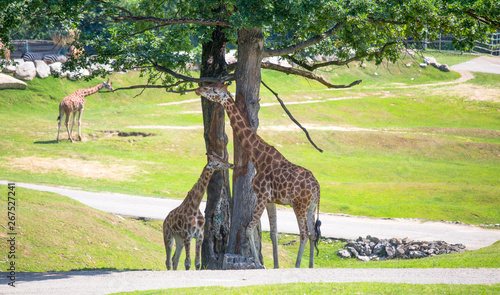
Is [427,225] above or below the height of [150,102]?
below

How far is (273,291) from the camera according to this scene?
8.63 m

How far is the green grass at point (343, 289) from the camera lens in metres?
8.50

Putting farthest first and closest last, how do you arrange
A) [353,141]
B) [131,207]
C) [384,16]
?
[353,141] → [131,207] → [384,16]

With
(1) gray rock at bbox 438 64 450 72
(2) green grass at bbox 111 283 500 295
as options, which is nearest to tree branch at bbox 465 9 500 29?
(2) green grass at bbox 111 283 500 295

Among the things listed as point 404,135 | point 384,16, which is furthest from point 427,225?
point 404,135

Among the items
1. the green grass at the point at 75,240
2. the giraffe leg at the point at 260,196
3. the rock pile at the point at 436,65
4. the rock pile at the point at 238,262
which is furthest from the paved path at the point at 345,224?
the rock pile at the point at 436,65

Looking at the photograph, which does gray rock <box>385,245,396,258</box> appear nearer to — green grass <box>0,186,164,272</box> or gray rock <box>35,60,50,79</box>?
green grass <box>0,186,164,272</box>

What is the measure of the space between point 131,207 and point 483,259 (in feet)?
46.7

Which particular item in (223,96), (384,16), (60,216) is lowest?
(60,216)

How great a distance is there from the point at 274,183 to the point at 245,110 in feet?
7.81

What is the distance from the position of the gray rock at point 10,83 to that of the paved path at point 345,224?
21777 mm

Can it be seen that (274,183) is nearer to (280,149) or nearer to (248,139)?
(248,139)

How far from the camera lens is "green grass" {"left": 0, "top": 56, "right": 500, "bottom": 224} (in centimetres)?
2550

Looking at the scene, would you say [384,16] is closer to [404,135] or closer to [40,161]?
[40,161]
